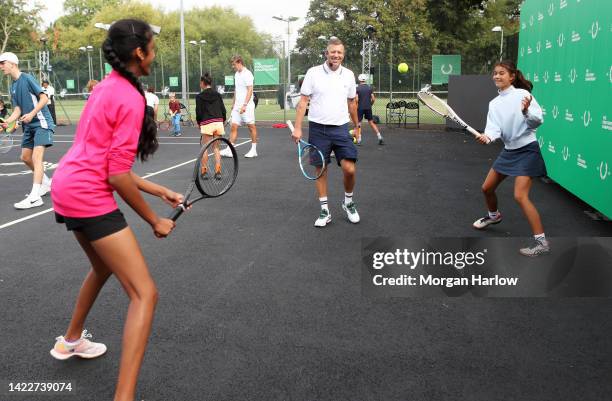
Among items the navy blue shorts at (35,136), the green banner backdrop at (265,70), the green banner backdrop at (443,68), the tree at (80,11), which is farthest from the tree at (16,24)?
the navy blue shorts at (35,136)

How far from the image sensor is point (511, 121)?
18.2 ft

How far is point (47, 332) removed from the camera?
3.77 metres

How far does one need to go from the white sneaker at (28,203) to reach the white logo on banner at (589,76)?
7.33 meters

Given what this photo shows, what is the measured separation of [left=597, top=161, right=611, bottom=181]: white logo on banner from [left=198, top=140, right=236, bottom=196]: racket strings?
14.5 feet

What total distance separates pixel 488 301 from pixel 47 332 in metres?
3.12

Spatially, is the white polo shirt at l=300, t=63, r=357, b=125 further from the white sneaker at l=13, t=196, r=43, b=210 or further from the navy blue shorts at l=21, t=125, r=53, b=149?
the white sneaker at l=13, t=196, r=43, b=210

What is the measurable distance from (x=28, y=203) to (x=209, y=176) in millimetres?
4436

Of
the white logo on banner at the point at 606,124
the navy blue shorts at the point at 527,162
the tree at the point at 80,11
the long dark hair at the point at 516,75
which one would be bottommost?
the navy blue shorts at the point at 527,162

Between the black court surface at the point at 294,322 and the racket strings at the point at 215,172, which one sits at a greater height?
the racket strings at the point at 215,172

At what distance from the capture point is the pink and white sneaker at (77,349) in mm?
3342

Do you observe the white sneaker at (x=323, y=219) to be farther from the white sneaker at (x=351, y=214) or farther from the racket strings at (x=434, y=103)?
the racket strings at (x=434, y=103)

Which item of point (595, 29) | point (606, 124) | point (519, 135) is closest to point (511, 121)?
point (519, 135)

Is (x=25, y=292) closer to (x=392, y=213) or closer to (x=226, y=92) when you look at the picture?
(x=392, y=213)

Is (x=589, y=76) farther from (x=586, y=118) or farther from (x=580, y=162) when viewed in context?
(x=580, y=162)
